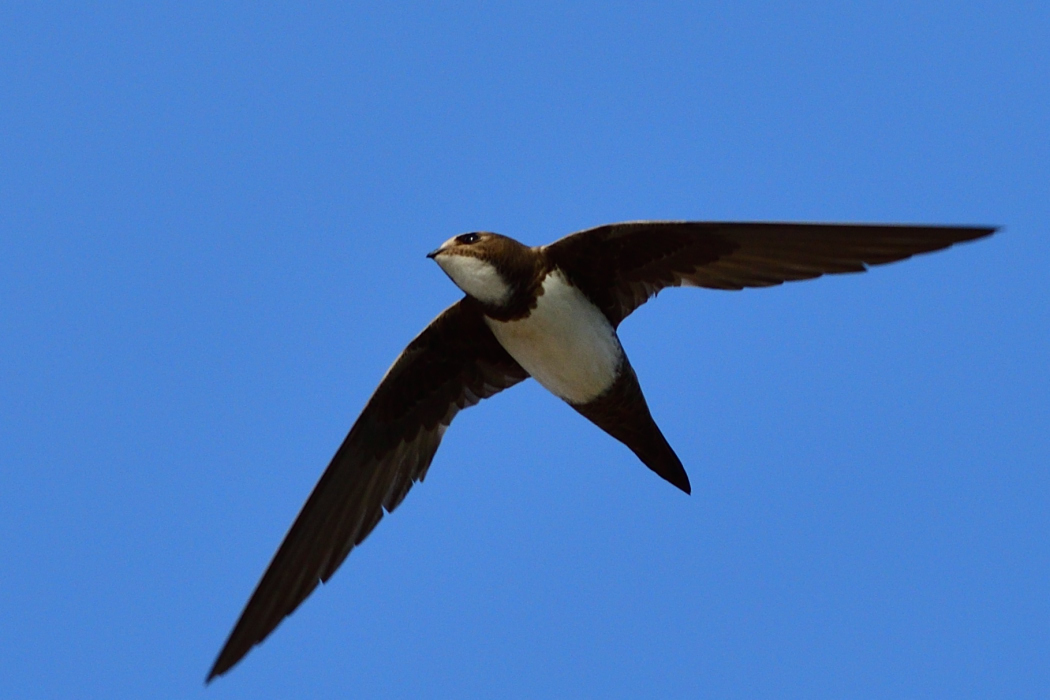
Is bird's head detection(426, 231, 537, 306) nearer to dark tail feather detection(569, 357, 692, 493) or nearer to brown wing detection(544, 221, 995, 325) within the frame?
brown wing detection(544, 221, 995, 325)

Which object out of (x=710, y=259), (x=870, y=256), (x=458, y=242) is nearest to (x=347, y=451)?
(x=458, y=242)

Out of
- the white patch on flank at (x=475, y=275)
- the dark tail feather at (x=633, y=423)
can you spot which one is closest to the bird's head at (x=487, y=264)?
the white patch on flank at (x=475, y=275)

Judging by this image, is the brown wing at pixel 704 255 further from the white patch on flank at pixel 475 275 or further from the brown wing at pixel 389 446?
the brown wing at pixel 389 446

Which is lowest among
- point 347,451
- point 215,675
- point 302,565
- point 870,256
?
point 215,675

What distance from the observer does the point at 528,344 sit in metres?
8.54

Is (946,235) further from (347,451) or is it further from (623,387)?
(347,451)

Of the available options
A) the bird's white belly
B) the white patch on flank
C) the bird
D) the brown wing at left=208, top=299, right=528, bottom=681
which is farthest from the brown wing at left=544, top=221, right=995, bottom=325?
the brown wing at left=208, top=299, right=528, bottom=681

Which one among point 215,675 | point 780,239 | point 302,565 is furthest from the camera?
point 302,565

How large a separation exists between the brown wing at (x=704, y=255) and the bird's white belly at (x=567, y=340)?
15 centimetres

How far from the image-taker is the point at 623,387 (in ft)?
28.3

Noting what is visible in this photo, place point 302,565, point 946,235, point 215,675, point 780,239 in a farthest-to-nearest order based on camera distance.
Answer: point 302,565, point 215,675, point 780,239, point 946,235

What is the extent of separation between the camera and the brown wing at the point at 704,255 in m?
7.62

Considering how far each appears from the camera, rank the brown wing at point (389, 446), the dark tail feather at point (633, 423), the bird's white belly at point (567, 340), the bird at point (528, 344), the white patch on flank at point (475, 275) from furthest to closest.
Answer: the brown wing at point (389, 446) < the dark tail feather at point (633, 423) < the bird's white belly at point (567, 340) < the white patch on flank at point (475, 275) < the bird at point (528, 344)

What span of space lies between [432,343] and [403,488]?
98cm
